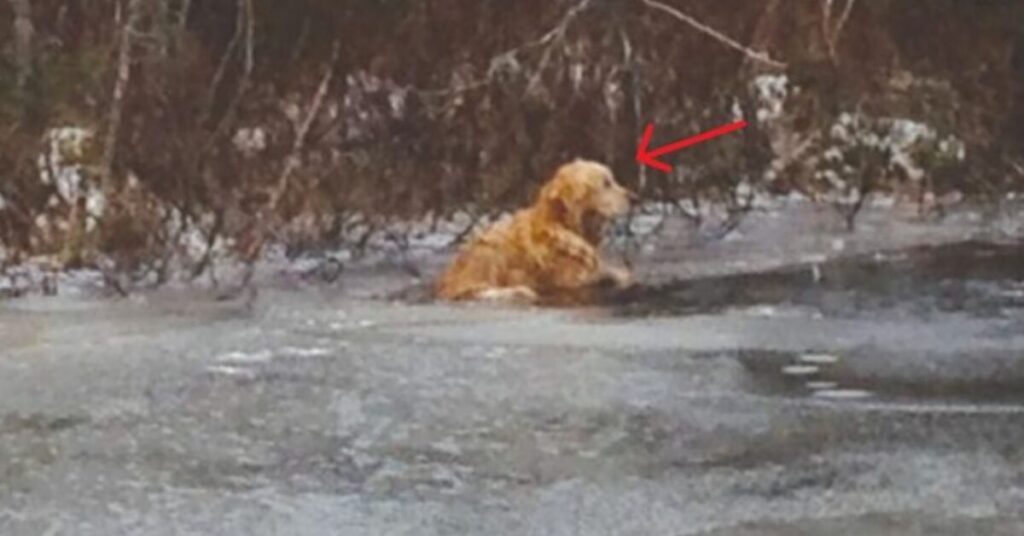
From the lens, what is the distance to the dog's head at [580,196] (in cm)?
204

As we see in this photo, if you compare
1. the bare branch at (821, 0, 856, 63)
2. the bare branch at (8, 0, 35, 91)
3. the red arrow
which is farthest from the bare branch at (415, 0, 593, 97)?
the bare branch at (8, 0, 35, 91)

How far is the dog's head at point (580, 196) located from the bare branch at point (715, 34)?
263 mm

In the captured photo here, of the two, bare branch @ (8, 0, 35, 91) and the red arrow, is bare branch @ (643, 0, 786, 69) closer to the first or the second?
the red arrow

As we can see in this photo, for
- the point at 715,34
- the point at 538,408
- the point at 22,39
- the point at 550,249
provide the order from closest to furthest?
1. the point at 538,408
2. the point at 550,249
3. the point at 22,39
4. the point at 715,34

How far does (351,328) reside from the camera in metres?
1.71

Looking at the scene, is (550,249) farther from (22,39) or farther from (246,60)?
(22,39)

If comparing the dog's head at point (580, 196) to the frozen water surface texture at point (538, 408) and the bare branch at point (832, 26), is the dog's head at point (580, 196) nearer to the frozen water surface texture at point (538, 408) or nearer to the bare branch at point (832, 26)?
the frozen water surface texture at point (538, 408)

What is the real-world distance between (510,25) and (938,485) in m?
1.21

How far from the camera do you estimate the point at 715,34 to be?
229 cm

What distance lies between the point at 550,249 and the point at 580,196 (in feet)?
0.29

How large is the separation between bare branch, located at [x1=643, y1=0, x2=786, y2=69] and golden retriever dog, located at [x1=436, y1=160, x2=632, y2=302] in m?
0.25

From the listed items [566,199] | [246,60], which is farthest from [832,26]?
[246,60]

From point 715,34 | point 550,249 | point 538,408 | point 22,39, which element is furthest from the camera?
point 715,34

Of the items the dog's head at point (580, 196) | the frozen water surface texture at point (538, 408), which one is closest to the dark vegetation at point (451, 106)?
the dog's head at point (580, 196)
